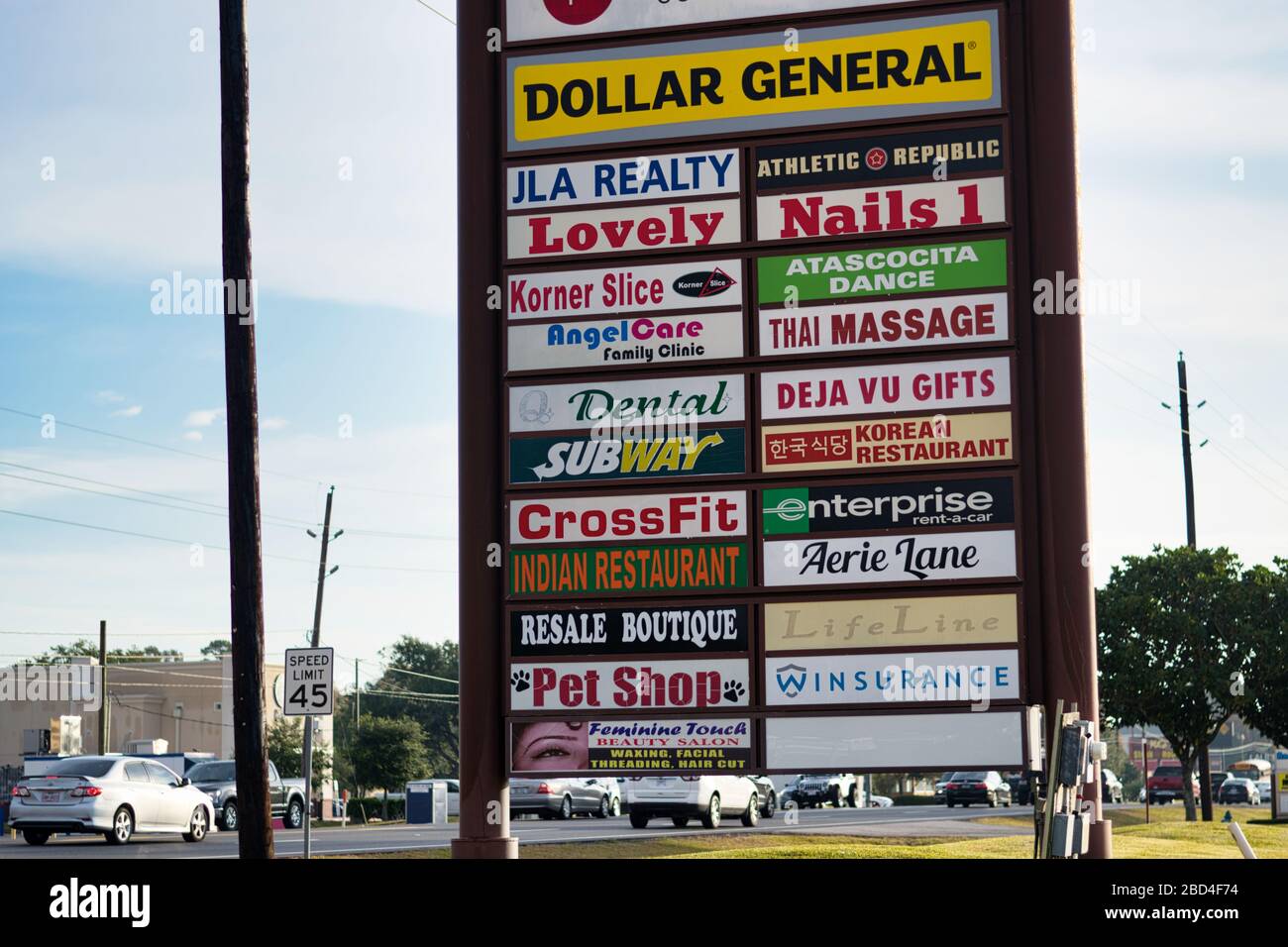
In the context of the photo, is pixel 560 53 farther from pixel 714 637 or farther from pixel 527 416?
pixel 714 637

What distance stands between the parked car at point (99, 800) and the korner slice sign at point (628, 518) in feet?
56.8

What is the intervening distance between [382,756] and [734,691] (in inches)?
2294

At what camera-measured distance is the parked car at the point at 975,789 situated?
151ft

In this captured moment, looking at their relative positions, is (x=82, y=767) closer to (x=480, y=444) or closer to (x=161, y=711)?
(x=480, y=444)

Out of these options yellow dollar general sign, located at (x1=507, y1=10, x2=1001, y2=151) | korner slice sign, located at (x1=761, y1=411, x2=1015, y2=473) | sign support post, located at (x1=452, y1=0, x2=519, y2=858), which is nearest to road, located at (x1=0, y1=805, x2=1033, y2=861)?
sign support post, located at (x1=452, y1=0, x2=519, y2=858)

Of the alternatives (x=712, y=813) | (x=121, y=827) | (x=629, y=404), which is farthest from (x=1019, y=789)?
(x=629, y=404)

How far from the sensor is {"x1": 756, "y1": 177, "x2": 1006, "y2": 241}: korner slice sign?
12.1 meters

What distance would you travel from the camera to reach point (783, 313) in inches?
486

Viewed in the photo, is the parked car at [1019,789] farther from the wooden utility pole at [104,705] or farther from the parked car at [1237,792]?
the wooden utility pole at [104,705]

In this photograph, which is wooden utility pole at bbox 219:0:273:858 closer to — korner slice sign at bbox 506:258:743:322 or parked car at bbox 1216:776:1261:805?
korner slice sign at bbox 506:258:743:322

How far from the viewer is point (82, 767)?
27.3 m

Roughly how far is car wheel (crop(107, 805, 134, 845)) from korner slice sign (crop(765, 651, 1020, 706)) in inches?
744

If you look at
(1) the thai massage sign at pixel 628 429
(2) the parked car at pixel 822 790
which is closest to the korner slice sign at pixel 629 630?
(1) the thai massage sign at pixel 628 429
